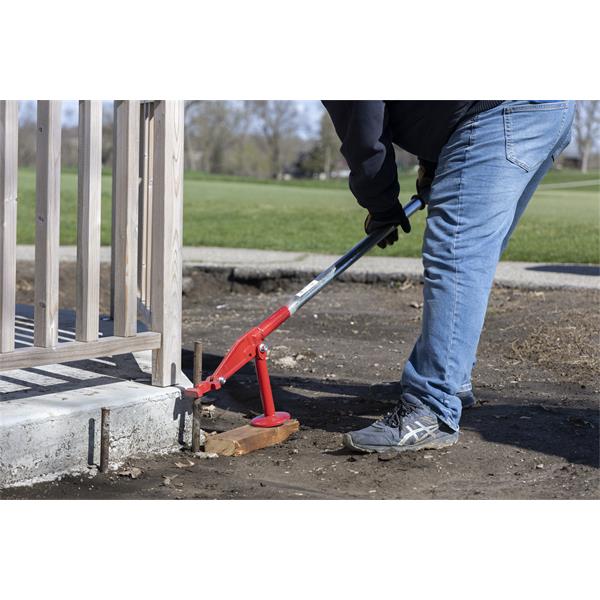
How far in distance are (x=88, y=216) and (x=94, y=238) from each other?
0.26 feet

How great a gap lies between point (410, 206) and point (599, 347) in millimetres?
1736

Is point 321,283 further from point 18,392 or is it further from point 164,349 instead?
point 18,392

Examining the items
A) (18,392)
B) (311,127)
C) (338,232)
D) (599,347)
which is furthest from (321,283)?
(311,127)

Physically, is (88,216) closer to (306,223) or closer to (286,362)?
(286,362)

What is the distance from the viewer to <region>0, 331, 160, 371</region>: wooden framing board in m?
3.02

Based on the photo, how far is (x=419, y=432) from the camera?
3217 mm

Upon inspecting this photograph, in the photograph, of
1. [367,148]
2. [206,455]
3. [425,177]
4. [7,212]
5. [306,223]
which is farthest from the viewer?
[306,223]

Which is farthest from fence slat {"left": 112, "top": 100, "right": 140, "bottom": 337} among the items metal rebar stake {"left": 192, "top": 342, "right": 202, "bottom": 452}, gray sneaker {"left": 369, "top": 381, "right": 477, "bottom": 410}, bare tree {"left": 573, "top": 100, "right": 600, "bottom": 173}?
bare tree {"left": 573, "top": 100, "right": 600, "bottom": 173}

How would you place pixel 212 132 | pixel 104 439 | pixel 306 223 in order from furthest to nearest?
pixel 212 132 < pixel 306 223 < pixel 104 439

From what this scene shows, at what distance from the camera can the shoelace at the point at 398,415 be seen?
3.26m

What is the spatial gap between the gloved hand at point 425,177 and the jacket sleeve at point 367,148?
25cm

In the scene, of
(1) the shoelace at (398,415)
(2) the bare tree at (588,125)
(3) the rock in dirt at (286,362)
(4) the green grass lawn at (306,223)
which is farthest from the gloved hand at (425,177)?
(2) the bare tree at (588,125)

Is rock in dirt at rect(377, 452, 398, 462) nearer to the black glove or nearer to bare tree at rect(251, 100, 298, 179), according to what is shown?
the black glove

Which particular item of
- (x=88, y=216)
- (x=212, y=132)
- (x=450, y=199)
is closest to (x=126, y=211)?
(x=88, y=216)
